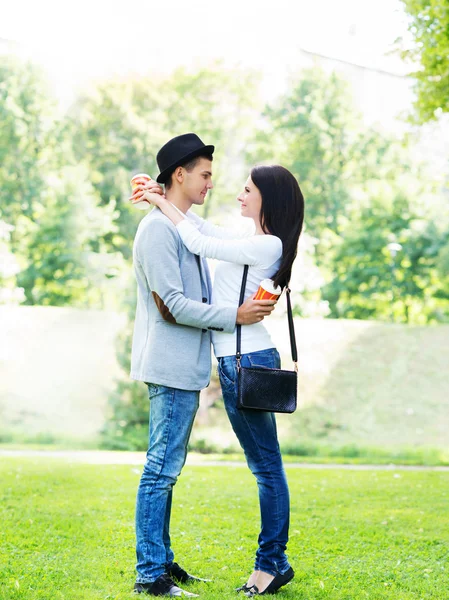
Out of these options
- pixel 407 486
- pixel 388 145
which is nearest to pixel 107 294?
pixel 388 145

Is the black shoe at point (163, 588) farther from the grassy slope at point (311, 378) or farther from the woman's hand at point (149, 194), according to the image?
the grassy slope at point (311, 378)

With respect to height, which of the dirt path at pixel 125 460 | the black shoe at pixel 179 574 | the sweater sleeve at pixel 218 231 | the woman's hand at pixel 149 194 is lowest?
the dirt path at pixel 125 460

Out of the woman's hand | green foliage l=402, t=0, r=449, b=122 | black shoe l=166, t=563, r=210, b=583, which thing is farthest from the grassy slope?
the woman's hand

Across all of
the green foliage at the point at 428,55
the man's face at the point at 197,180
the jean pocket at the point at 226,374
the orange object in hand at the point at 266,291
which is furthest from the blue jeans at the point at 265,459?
the green foliage at the point at 428,55

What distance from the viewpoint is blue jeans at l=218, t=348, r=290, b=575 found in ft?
12.1

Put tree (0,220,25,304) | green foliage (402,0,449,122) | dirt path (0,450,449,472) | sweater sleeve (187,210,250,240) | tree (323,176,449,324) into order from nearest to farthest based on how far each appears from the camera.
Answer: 1. sweater sleeve (187,210,250,240)
2. green foliage (402,0,449,122)
3. dirt path (0,450,449,472)
4. tree (0,220,25,304)
5. tree (323,176,449,324)

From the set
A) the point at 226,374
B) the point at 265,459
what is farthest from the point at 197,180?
the point at 265,459

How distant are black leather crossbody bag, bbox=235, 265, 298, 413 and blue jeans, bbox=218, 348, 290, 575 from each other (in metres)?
0.07

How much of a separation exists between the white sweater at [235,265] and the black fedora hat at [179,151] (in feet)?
0.91

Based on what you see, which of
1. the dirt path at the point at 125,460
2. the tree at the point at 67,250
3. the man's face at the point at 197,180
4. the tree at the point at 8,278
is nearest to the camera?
the man's face at the point at 197,180

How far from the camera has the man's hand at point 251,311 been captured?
11.8 ft

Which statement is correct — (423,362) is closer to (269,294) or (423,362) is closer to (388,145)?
(388,145)

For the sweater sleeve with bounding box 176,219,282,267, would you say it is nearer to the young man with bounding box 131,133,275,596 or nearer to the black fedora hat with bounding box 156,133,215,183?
the young man with bounding box 131,133,275,596

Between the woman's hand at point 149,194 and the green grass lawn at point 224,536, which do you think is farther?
the green grass lawn at point 224,536
